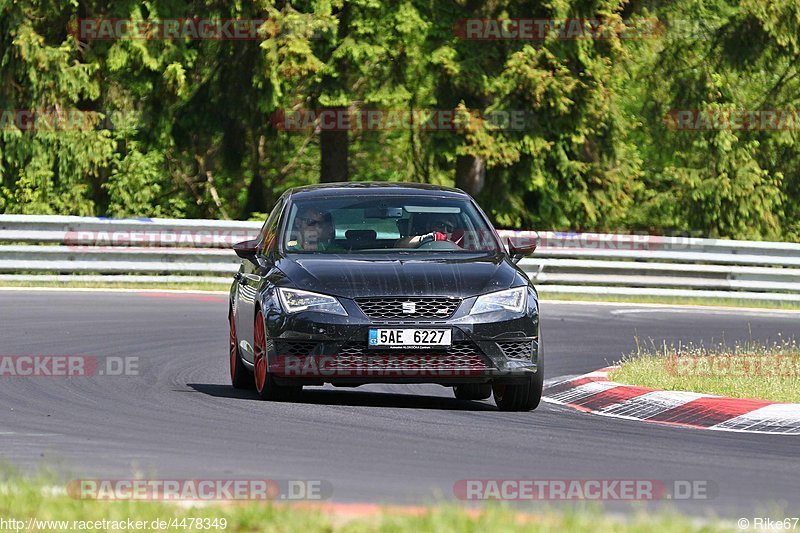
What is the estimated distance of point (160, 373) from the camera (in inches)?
533

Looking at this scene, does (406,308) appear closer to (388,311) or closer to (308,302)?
(388,311)

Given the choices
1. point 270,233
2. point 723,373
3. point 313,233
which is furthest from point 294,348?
point 723,373

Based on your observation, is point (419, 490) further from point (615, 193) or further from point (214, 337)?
point (615, 193)

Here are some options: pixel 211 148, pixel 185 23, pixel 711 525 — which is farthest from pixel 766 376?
pixel 211 148

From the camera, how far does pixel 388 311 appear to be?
1085 centimetres

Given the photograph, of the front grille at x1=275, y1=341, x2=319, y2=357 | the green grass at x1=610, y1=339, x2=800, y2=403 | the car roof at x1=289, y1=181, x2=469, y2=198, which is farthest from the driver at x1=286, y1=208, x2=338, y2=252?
the green grass at x1=610, y1=339, x2=800, y2=403

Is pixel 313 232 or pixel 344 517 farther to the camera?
pixel 313 232

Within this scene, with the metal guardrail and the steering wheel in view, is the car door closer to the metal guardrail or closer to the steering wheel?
the steering wheel

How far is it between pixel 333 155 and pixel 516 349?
866 inches

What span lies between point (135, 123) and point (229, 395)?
20.3 meters

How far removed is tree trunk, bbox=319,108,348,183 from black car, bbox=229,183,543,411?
20.4 m

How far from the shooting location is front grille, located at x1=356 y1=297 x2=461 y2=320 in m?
10.8

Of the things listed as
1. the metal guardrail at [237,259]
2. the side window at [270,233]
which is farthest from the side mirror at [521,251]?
the metal guardrail at [237,259]

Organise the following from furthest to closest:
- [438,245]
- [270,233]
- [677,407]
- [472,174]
Answer: 1. [472,174]
2. [270,233]
3. [438,245]
4. [677,407]
